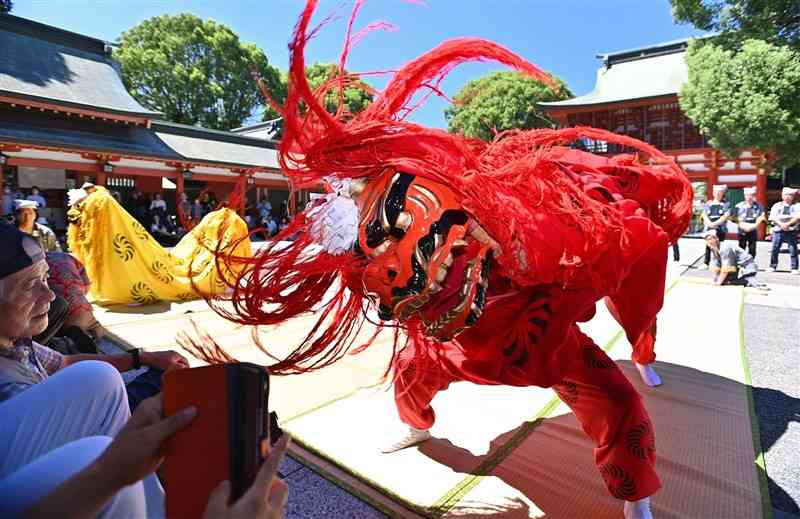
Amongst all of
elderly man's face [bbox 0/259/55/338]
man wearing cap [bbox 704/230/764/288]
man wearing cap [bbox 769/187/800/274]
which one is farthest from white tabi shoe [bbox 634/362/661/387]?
man wearing cap [bbox 769/187/800/274]

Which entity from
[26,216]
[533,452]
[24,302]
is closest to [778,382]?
[533,452]

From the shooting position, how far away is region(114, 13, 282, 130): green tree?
19281 mm

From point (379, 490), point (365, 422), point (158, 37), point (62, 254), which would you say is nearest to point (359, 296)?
point (379, 490)

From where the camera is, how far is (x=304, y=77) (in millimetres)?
916

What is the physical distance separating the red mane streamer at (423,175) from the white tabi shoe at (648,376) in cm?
146

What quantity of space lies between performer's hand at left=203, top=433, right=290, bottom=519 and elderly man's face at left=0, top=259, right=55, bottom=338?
84 centimetres

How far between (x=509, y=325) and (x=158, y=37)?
23590 millimetres

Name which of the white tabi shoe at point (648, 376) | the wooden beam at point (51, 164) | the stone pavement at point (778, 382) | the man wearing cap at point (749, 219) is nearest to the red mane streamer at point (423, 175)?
the stone pavement at point (778, 382)

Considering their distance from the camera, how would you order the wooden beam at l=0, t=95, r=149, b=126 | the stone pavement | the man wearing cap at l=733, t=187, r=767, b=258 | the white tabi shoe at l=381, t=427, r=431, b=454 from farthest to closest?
the wooden beam at l=0, t=95, r=149, b=126 → the man wearing cap at l=733, t=187, r=767, b=258 → the white tabi shoe at l=381, t=427, r=431, b=454 → the stone pavement

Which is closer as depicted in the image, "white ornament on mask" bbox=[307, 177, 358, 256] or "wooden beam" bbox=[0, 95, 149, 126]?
"white ornament on mask" bbox=[307, 177, 358, 256]

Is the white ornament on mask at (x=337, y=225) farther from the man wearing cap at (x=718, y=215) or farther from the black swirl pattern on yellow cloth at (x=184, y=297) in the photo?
the man wearing cap at (x=718, y=215)

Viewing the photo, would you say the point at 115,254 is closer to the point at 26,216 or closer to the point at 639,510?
the point at 26,216

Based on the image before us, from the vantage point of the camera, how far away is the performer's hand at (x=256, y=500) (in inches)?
22.3

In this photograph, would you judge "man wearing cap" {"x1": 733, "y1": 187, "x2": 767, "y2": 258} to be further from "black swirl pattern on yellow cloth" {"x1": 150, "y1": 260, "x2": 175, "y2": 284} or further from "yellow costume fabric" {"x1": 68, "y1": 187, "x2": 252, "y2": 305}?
"black swirl pattern on yellow cloth" {"x1": 150, "y1": 260, "x2": 175, "y2": 284}
